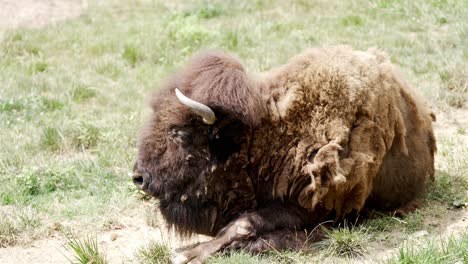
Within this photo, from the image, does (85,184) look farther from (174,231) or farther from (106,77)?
(106,77)

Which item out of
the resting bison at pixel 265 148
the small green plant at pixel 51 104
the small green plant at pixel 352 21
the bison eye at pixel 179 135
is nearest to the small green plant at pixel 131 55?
the small green plant at pixel 51 104

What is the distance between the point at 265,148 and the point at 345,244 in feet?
2.73

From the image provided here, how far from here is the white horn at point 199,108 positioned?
4.57 metres

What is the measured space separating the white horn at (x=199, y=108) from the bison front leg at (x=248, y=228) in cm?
70

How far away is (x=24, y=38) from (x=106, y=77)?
236cm

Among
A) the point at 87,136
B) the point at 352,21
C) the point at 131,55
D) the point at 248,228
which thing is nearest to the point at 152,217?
the point at 248,228

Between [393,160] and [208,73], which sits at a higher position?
[208,73]

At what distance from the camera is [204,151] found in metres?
4.79

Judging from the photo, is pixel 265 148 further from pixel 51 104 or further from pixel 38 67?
pixel 38 67

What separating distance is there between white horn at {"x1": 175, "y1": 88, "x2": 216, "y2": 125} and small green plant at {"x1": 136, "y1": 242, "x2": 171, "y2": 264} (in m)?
0.91

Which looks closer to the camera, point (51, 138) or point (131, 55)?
point (51, 138)

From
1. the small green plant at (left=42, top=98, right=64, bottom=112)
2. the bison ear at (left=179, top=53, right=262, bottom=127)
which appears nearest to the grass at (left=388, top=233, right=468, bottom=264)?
the bison ear at (left=179, top=53, right=262, bottom=127)

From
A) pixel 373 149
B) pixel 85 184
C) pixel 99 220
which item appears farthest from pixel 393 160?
pixel 85 184

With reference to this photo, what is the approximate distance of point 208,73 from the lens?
4832 millimetres
